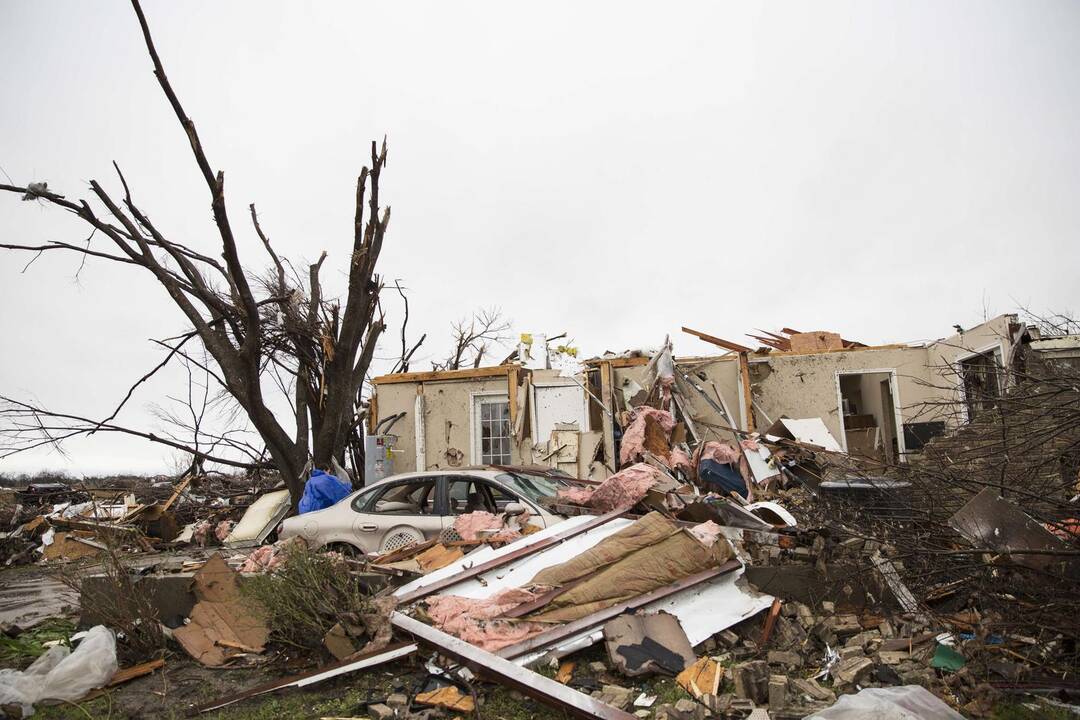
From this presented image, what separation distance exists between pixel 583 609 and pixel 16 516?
1605 cm

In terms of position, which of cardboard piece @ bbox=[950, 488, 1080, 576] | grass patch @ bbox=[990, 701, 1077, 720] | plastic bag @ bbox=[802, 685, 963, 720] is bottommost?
grass patch @ bbox=[990, 701, 1077, 720]

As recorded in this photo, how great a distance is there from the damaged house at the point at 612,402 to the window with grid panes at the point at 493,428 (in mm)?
20

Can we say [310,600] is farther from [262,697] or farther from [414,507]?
[414,507]

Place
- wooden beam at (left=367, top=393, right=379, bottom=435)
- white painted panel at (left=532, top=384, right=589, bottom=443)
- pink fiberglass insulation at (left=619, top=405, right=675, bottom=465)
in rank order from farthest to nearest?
wooden beam at (left=367, top=393, right=379, bottom=435) → white painted panel at (left=532, top=384, right=589, bottom=443) → pink fiberglass insulation at (left=619, top=405, right=675, bottom=465)

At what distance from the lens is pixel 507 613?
511 centimetres

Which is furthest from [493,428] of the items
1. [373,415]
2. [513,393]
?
[373,415]

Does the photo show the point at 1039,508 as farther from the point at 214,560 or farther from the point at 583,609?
the point at 214,560

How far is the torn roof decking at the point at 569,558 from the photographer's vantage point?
16.0 feet

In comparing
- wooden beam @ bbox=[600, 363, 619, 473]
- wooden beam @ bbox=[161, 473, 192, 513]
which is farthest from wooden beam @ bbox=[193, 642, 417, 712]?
wooden beam @ bbox=[161, 473, 192, 513]

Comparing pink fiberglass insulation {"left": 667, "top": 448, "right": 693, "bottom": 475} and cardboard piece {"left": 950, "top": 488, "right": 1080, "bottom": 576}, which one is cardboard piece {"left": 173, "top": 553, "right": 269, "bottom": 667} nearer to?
cardboard piece {"left": 950, "top": 488, "right": 1080, "bottom": 576}

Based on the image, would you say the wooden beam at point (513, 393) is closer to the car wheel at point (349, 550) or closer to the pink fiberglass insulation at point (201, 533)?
the car wheel at point (349, 550)

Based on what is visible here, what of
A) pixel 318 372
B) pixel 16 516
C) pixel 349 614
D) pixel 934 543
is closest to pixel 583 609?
pixel 349 614

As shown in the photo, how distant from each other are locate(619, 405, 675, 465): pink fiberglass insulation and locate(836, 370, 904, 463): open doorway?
3.13m

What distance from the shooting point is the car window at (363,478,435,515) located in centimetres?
757
